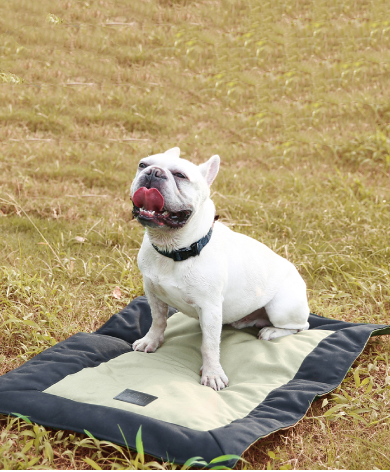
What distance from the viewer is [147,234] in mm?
2811

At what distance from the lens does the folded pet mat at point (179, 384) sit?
2281 millimetres

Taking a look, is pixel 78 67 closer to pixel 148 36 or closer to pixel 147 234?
pixel 148 36

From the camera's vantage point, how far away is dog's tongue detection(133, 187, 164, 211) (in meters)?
2.45

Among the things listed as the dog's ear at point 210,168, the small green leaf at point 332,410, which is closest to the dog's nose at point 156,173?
the dog's ear at point 210,168

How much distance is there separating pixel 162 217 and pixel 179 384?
0.93 meters

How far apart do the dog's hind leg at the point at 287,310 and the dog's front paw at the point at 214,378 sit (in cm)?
55

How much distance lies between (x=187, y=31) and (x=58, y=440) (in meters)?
9.27

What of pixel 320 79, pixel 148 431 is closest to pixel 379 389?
pixel 148 431

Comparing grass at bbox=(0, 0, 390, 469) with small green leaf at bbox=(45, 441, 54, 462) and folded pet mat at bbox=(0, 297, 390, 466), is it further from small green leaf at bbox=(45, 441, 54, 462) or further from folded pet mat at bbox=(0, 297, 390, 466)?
folded pet mat at bbox=(0, 297, 390, 466)

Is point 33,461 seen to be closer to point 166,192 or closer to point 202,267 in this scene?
point 202,267

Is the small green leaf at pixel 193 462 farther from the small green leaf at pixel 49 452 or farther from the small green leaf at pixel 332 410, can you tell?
the small green leaf at pixel 332 410

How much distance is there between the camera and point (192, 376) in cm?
291

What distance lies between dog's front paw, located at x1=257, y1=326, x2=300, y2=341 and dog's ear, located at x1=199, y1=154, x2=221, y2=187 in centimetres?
117

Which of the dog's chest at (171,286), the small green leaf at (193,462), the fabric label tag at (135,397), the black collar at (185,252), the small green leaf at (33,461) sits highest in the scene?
the black collar at (185,252)
